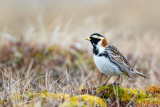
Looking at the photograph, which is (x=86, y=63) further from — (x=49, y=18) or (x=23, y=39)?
(x=49, y=18)

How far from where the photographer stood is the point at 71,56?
10.4 m

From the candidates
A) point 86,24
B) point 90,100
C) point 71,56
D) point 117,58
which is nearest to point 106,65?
point 117,58

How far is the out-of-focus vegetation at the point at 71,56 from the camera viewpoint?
509cm

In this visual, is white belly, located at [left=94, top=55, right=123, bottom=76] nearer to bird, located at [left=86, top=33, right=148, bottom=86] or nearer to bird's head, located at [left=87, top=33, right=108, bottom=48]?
bird, located at [left=86, top=33, right=148, bottom=86]

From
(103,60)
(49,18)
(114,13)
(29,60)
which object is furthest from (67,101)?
(114,13)

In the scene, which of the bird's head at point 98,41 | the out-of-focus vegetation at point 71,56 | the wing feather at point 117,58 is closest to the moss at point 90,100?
the out-of-focus vegetation at point 71,56

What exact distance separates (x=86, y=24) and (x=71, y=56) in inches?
96.0

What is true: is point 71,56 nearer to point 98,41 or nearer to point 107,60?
point 98,41

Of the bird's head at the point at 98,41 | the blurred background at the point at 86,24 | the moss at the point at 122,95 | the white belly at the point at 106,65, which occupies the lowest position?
the moss at the point at 122,95

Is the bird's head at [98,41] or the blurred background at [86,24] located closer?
the bird's head at [98,41]

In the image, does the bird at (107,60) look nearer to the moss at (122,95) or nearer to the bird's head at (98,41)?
the bird's head at (98,41)

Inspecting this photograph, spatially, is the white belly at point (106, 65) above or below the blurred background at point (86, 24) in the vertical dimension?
below

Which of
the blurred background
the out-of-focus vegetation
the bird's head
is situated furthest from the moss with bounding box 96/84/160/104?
the blurred background

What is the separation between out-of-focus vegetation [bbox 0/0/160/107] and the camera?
5.09 metres
